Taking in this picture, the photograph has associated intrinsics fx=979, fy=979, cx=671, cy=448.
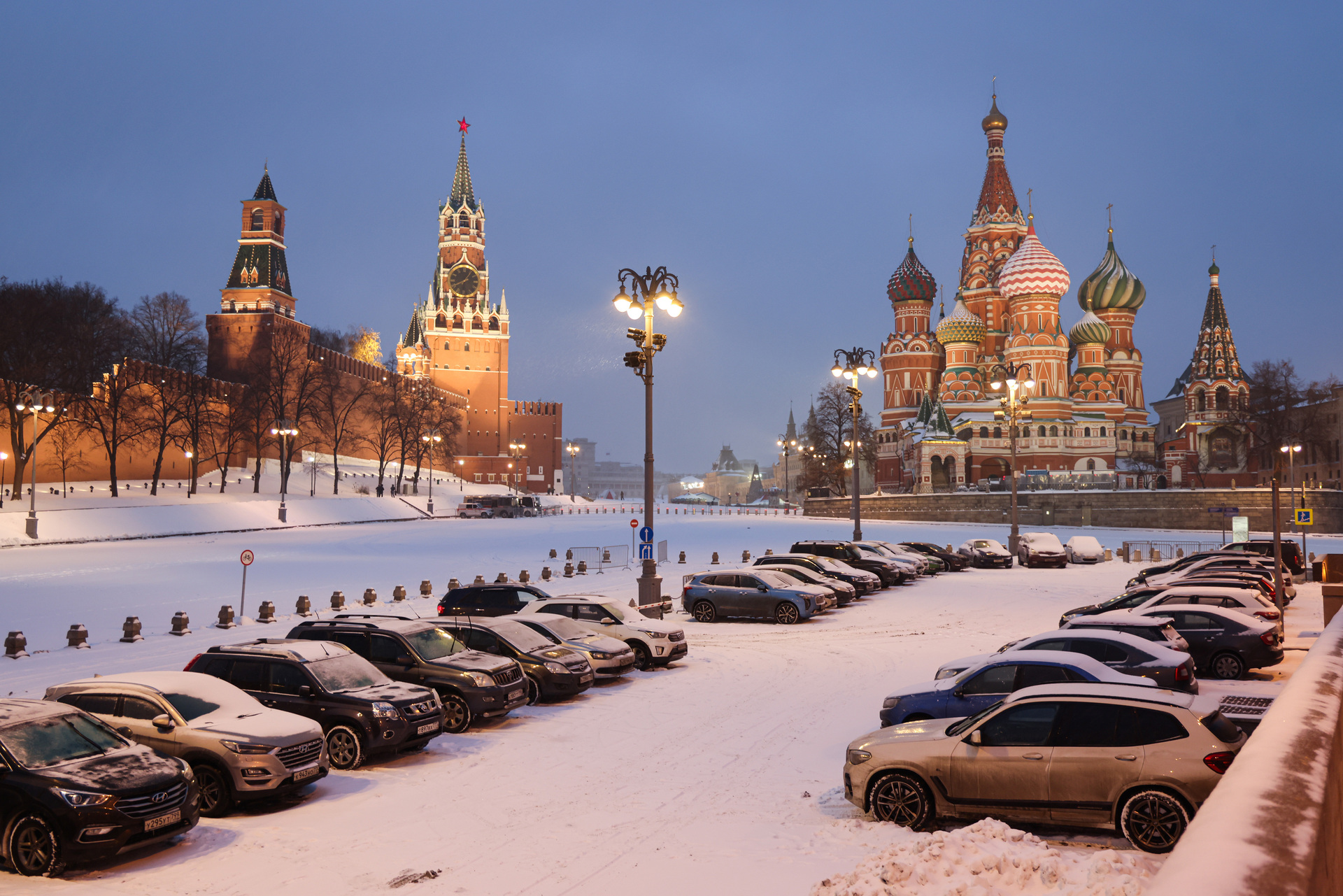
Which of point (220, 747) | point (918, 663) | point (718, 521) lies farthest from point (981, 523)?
point (220, 747)

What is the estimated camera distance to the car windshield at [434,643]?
45.9ft

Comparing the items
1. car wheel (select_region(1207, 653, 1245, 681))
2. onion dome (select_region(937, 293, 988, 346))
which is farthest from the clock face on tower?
car wheel (select_region(1207, 653, 1245, 681))

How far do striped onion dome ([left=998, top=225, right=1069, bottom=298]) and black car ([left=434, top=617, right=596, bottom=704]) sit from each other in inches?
3179

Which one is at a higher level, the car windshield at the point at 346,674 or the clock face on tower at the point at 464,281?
the clock face on tower at the point at 464,281

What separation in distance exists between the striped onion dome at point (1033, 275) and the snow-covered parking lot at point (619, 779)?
210ft

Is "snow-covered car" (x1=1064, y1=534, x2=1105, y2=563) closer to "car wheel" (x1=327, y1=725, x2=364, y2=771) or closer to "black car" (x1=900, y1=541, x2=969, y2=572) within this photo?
"black car" (x1=900, y1=541, x2=969, y2=572)

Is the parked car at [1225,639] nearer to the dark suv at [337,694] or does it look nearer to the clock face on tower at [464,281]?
the dark suv at [337,694]

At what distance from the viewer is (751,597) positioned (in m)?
24.1

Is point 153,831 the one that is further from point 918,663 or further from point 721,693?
point 918,663

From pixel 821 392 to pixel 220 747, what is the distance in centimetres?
8328

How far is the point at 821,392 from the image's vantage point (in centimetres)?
9075

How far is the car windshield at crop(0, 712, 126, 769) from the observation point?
861 cm

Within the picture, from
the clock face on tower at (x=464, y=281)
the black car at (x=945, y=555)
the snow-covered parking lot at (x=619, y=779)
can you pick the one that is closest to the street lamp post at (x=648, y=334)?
the snow-covered parking lot at (x=619, y=779)

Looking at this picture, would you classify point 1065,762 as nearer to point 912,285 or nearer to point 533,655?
point 533,655
